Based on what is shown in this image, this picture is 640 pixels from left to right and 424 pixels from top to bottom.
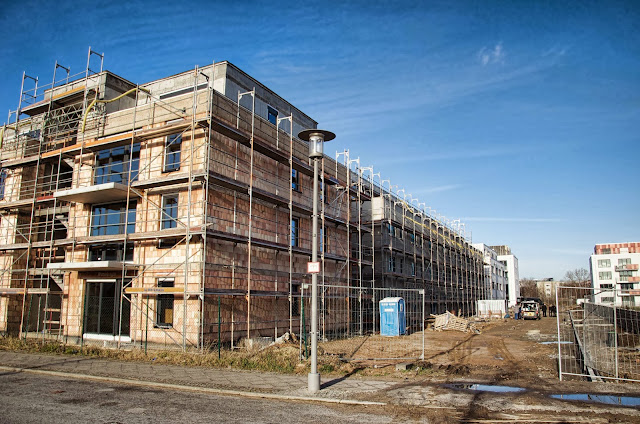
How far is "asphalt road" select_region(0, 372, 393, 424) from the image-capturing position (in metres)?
7.89

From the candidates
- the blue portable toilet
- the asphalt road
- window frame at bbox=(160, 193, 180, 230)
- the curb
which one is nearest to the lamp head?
the curb

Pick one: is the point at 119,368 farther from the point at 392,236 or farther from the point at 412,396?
the point at 392,236

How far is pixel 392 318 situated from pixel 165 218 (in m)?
12.2

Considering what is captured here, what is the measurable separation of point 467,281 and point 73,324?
41.2m

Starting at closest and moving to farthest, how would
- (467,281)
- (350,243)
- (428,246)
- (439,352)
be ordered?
(439,352) → (350,243) → (428,246) → (467,281)

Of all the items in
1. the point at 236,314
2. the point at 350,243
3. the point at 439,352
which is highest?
the point at 350,243

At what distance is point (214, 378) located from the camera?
11680mm

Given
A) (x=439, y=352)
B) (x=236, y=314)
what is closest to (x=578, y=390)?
(x=439, y=352)

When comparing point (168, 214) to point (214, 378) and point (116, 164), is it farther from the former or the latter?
point (214, 378)

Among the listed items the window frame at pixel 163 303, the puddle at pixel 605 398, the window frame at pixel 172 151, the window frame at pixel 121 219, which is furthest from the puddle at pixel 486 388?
the window frame at pixel 121 219

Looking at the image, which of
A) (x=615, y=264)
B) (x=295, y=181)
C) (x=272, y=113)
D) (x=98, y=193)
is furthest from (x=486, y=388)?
(x=615, y=264)

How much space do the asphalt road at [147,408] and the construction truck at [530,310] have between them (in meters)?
42.5

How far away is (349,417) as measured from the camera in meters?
8.16

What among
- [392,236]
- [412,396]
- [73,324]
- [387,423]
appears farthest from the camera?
[392,236]
